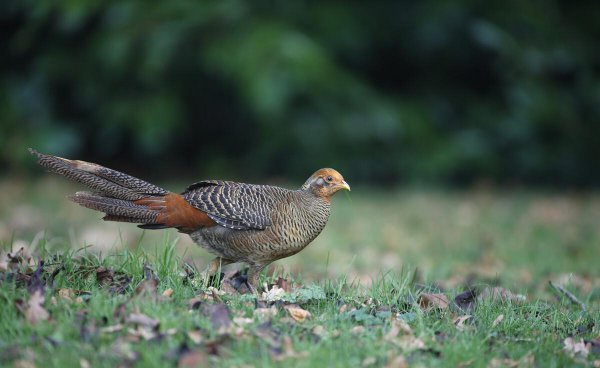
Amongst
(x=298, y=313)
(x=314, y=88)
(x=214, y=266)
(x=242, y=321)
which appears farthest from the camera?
(x=314, y=88)

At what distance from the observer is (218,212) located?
16.8 feet

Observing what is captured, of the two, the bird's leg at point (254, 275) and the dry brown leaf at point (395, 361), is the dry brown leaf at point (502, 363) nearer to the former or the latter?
the dry brown leaf at point (395, 361)

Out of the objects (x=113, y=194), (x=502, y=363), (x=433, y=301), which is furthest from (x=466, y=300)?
(x=113, y=194)

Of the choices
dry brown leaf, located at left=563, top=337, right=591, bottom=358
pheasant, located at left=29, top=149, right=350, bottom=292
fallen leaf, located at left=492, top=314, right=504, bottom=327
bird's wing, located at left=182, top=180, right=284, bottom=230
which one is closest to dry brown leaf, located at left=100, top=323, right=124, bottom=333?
pheasant, located at left=29, top=149, right=350, bottom=292

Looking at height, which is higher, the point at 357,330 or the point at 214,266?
the point at 214,266

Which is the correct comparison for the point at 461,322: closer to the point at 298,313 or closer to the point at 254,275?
the point at 298,313

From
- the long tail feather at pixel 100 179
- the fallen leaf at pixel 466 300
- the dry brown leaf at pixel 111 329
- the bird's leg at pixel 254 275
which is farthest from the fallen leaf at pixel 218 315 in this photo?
the fallen leaf at pixel 466 300

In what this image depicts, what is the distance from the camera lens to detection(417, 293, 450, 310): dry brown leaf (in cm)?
477

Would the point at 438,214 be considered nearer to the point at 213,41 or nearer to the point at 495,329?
the point at 213,41

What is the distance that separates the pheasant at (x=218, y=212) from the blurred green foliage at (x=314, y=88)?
6.03m

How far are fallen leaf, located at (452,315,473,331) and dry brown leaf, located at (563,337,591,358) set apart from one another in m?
0.55

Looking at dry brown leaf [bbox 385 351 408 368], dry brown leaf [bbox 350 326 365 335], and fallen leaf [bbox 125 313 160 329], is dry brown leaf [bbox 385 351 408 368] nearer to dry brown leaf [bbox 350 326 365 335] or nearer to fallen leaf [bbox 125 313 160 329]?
dry brown leaf [bbox 350 326 365 335]

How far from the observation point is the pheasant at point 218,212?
5082mm

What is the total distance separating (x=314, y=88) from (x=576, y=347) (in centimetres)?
811
